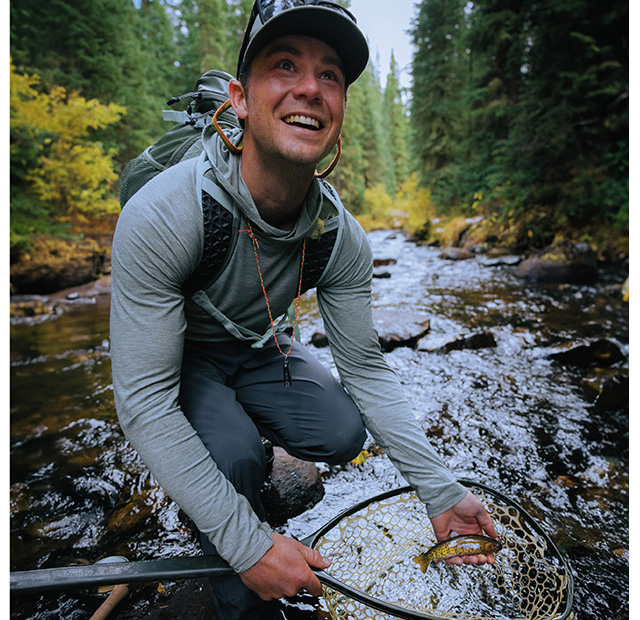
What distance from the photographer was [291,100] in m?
1.45

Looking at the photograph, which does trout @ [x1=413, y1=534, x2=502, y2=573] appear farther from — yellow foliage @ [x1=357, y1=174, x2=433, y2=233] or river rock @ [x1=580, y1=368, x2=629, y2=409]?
yellow foliage @ [x1=357, y1=174, x2=433, y2=233]

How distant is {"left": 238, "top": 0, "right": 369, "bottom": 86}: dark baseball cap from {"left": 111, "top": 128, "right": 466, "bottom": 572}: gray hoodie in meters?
0.42

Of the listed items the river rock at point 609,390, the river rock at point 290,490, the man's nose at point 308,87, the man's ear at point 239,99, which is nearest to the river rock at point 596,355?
the river rock at point 609,390

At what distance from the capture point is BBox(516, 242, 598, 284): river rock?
296 inches

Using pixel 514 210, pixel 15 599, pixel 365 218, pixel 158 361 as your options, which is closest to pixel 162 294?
pixel 158 361

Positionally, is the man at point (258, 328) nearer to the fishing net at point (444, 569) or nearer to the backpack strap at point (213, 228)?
the backpack strap at point (213, 228)

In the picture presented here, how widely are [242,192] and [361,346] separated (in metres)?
0.88

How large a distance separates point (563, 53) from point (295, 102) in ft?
37.8

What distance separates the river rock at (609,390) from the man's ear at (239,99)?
3565mm

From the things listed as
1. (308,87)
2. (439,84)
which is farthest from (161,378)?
(439,84)

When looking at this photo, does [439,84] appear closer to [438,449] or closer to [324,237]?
[438,449]

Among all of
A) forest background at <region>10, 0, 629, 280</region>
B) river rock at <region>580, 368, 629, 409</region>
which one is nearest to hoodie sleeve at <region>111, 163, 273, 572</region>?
river rock at <region>580, 368, 629, 409</region>

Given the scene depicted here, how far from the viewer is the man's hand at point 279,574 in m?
1.27
